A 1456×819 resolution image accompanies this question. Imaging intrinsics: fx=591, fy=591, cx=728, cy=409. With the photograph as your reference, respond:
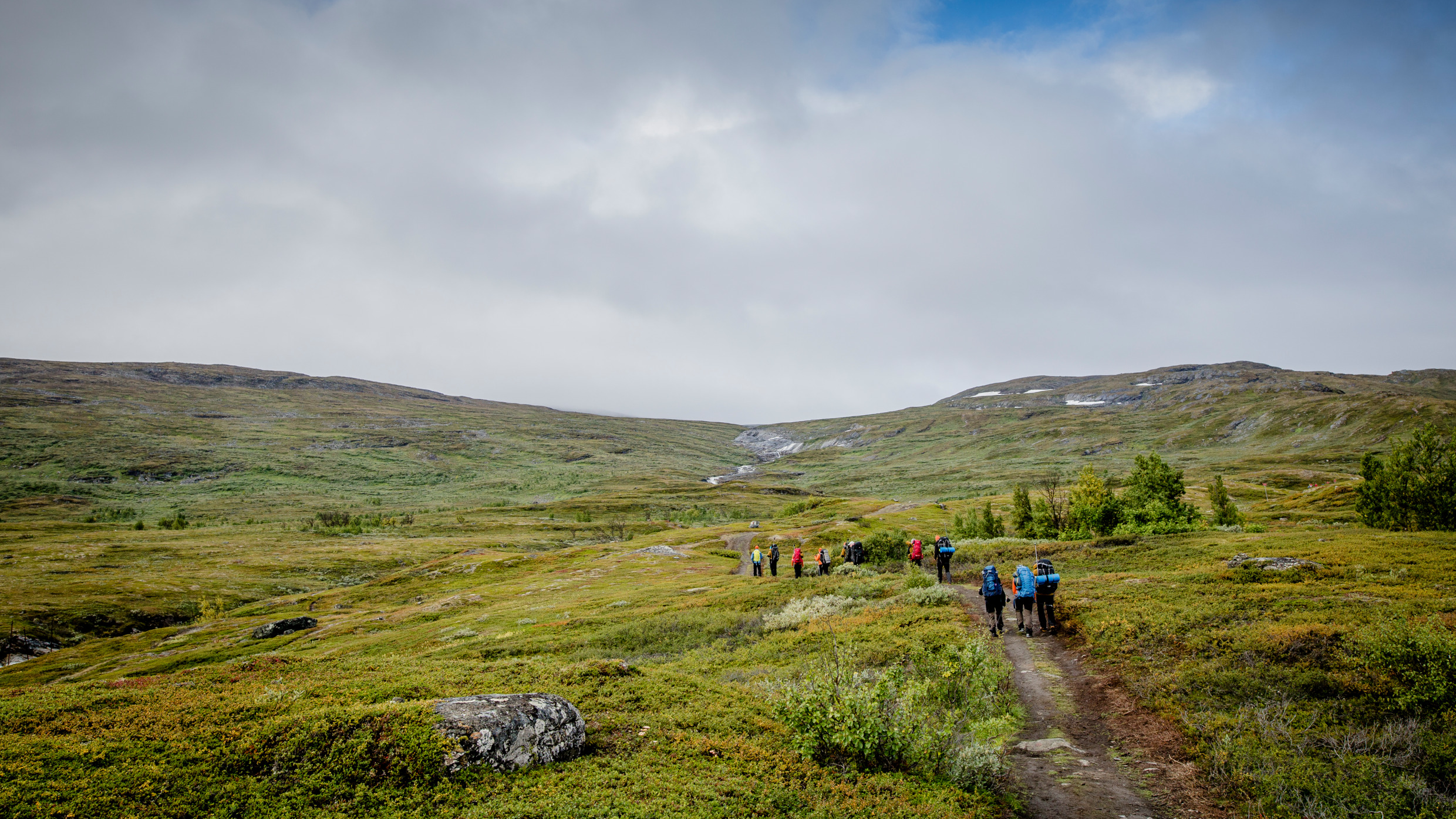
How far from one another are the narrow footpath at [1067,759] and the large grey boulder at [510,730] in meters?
9.30

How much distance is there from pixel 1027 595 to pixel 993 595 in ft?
5.64

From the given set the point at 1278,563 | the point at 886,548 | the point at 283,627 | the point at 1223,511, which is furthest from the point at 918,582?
the point at 283,627

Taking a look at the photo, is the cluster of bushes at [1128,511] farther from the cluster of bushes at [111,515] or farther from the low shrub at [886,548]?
the cluster of bushes at [111,515]

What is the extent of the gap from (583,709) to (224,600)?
8412cm

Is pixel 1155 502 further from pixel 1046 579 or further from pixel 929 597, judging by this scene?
pixel 1046 579

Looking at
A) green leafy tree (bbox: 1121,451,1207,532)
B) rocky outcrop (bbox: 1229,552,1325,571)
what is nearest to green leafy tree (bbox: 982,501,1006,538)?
green leafy tree (bbox: 1121,451,1207,532)

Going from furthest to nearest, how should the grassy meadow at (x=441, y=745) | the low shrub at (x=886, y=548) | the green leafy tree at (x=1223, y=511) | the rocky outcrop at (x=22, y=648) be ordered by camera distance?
the green leafy tree at (x=1223, y=511)
the rocky outcrop at (x=22, y=648)
the low shrub at (x=886, y=548)
the grassy meadow at (x=441, y=745)

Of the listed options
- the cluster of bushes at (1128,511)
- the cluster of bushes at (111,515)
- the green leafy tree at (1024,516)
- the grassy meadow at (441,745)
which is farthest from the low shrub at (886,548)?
the cluster of bushes at (111,515)

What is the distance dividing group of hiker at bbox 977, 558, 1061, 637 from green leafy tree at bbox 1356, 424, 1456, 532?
3411 cm

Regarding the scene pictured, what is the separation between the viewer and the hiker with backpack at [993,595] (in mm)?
22891

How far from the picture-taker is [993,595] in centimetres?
2325

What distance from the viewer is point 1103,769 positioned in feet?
42.3


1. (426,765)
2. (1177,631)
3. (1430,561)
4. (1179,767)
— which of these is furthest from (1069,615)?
(426,765)

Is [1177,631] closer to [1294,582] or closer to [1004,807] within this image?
[1294,582]
